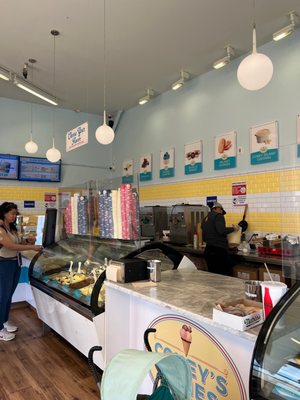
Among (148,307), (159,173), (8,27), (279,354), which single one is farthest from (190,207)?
(279,354)

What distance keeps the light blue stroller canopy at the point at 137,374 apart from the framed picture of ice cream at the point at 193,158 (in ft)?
16.3

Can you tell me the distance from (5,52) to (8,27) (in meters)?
0.75

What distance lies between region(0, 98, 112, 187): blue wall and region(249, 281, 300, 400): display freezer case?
6795mm

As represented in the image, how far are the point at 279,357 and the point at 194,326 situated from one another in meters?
0.71

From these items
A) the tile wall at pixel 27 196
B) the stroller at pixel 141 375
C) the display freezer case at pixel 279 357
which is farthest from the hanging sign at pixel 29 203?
the display freezer case at pixel 279 357

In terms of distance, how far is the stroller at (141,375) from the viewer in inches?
37.0

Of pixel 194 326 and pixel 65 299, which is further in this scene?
pixel 65 299

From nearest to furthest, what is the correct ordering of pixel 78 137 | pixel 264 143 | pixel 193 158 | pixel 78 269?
pixel 78 269
pixel 78 137
pixel 264 143
pixel 193 158

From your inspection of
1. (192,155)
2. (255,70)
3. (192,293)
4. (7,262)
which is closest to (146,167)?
(192,155)

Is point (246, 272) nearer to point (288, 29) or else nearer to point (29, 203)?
point (288, 29)

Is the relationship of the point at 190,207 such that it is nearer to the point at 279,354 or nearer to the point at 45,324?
the point at 45,324

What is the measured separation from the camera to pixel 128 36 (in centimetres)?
455

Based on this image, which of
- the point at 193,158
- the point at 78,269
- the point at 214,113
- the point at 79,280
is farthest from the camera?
the point at 193,158

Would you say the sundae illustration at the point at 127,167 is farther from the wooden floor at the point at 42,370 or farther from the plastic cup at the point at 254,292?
the plastic cup at the point at 254,292
